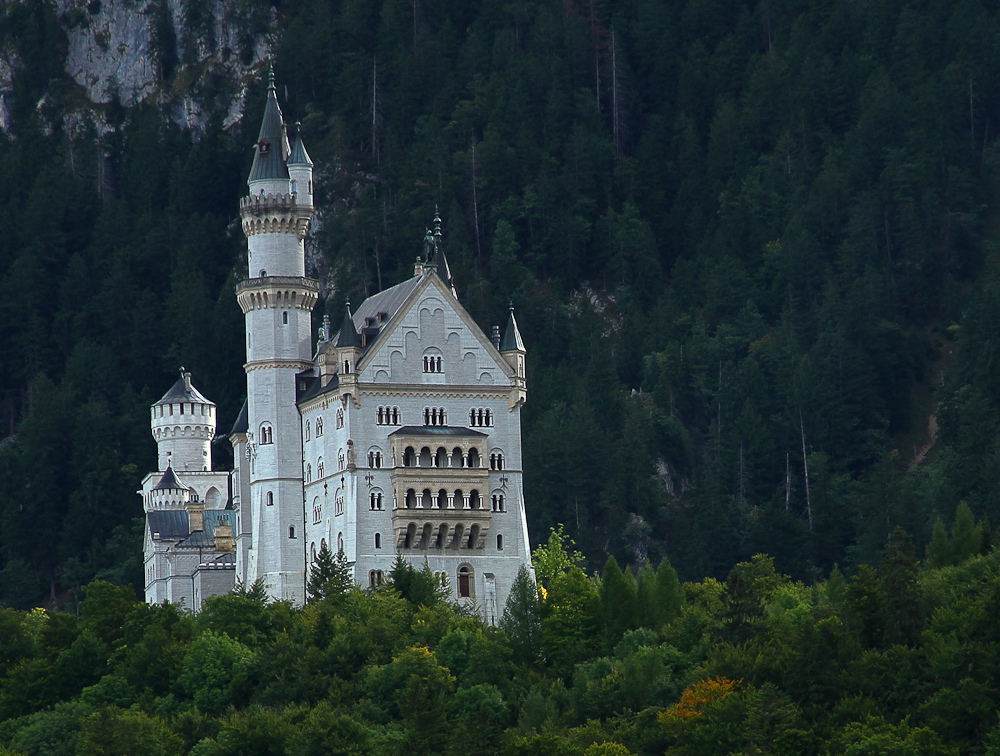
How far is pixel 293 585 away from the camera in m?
116

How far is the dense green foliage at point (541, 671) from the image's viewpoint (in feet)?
297

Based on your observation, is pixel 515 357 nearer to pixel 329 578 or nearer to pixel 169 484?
pixel 329 578

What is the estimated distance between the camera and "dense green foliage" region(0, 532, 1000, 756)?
90500 mm

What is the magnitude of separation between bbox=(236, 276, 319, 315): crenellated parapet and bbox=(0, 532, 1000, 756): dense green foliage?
14377 mm

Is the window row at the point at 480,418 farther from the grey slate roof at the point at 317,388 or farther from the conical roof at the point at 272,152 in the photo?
the conical roof at the point at 272,152

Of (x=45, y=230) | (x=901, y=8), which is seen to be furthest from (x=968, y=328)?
(x=45, y=230)

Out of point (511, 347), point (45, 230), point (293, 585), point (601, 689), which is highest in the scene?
point (45, 230)

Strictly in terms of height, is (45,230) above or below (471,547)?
above

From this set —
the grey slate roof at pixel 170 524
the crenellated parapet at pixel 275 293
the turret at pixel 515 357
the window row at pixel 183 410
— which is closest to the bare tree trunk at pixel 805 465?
the window row at pixel 183 410

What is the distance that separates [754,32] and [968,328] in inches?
1866

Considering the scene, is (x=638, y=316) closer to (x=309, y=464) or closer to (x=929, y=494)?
(x=929, y=494)

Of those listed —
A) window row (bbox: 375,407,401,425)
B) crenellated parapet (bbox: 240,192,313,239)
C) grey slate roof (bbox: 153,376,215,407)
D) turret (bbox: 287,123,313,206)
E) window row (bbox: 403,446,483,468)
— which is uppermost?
turret (bbox: 287,123,313,206)

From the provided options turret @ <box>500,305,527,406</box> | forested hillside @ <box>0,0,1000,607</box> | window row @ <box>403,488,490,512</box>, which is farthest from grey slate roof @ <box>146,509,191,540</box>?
forested hillside @ <box>0,0,1000,607</box>

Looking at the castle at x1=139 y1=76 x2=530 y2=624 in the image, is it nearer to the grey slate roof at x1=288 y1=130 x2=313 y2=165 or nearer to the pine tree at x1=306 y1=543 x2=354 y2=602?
the grey slate roof at x1=288 y1=130 x2=313 y2=165
